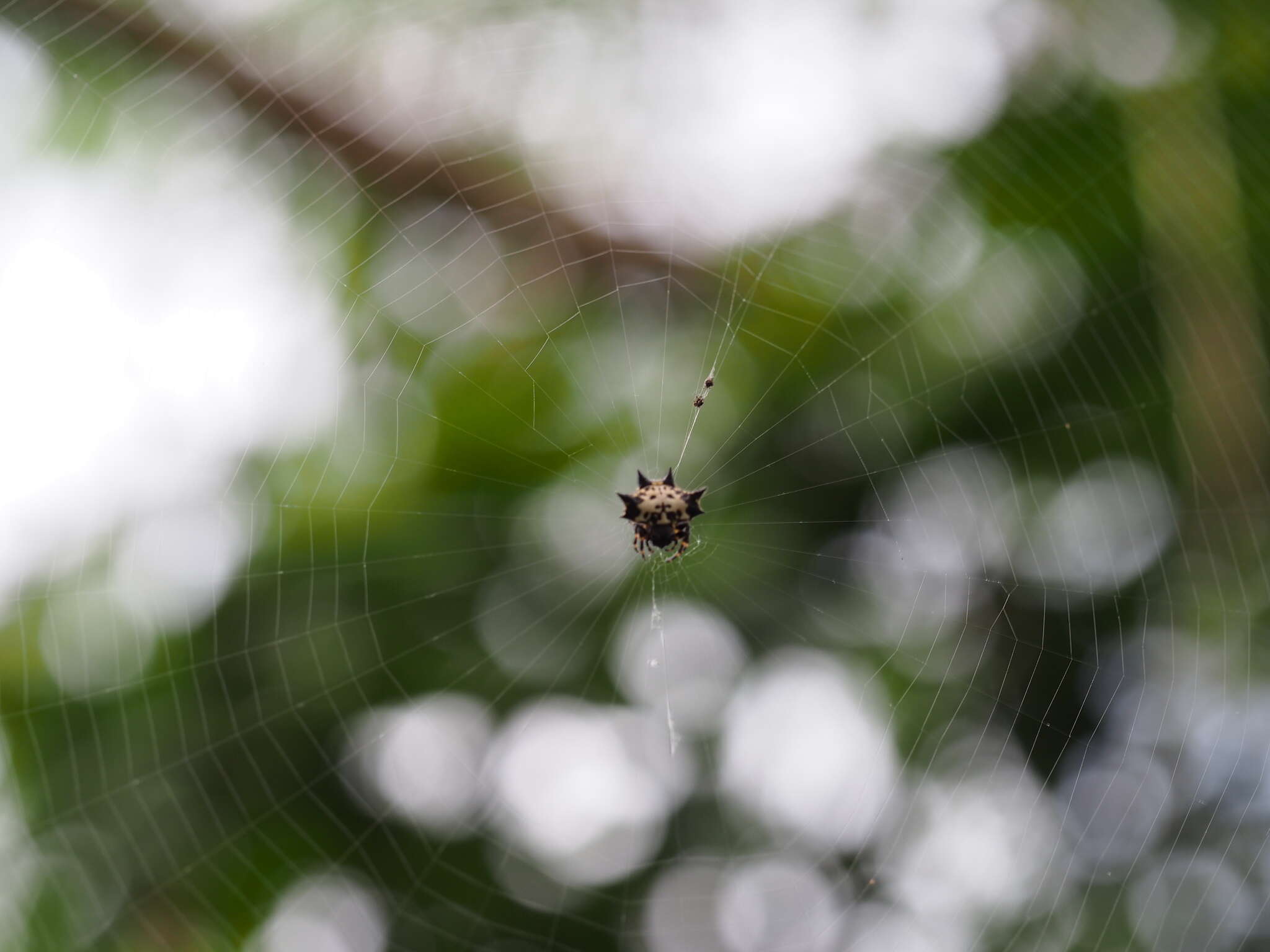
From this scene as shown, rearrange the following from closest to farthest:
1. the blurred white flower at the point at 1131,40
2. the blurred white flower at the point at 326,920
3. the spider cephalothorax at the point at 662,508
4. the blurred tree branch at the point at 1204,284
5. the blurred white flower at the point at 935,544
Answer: the blurred tree branch at the point at 1204,284
the blurred white flower at the point at 1131,40
the blurred white flower at the point at 326,920
the blurred white flower at the point at 935,544
the spider cephalothorax at the point at 662,508

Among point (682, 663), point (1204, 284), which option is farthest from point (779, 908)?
point (1204, 284)

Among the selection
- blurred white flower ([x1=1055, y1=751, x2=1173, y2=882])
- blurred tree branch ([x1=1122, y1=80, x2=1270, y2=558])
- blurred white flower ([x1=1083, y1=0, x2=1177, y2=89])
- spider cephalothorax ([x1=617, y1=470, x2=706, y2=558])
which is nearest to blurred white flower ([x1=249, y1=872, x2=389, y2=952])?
spider cephalothorax ([x1=617, y1=470, x2=706, y2=558])

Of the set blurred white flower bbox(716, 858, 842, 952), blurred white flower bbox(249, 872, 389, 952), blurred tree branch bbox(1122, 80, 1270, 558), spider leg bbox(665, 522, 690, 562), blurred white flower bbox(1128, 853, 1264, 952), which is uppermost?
blurred tree branch bbox(1122, 80, 1270, 558)

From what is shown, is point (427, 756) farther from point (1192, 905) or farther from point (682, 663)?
point (1192, 905)

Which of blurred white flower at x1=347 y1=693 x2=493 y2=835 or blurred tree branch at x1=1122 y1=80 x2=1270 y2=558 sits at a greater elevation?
blurred tree branch at x1=1122 y1=80 x2=1270 y2=558

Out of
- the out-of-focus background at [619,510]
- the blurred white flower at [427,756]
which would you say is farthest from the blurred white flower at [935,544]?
the blurred white flower at [427,756]

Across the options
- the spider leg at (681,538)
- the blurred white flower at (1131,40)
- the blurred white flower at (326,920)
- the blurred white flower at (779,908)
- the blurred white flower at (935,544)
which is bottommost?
the blurred white flower at (326,920)

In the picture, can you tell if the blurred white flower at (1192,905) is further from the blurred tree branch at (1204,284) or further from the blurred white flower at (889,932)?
the blurred tree branch at (1204,284)

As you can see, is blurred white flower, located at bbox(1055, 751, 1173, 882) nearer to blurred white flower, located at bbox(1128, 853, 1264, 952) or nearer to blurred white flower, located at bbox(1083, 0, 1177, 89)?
blurred white flower, located at bbox(1128, 853, 1264, 952)
